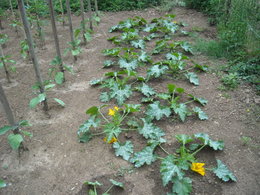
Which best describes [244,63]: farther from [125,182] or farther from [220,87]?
[125,182]

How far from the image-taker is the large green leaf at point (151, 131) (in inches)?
118

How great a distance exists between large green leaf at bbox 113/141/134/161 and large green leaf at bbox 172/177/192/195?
0.59 m

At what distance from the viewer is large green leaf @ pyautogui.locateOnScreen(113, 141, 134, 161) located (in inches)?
110

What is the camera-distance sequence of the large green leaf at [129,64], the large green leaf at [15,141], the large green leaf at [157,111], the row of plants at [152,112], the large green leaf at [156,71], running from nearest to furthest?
the large green leaf at [15,141] → the row of plants at [152,112] → the large green leaf at [157,111] → the large green leaf at [156,71] → the large green leaf at [129,64]

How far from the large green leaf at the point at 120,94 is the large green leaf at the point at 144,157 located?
972mm

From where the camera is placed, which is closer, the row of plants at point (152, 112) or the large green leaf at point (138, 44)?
the row of plants at point (152, 112)

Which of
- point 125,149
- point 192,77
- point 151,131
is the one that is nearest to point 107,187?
point 125,149

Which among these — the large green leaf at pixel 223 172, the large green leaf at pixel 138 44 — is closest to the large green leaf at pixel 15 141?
the large green leaf at pixel 223 172

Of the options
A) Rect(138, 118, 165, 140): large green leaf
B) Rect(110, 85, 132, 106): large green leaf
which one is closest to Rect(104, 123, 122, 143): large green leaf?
Rect(138, 118, 165, 140): large green leaf

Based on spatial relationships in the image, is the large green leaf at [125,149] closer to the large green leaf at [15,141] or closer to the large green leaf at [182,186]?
the large green leaf at [182,186]

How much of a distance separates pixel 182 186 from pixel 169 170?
0.62 feet

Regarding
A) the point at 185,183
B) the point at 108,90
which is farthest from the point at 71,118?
the point at 185,183

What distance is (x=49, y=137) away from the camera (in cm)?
307

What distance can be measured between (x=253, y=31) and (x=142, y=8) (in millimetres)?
4830
